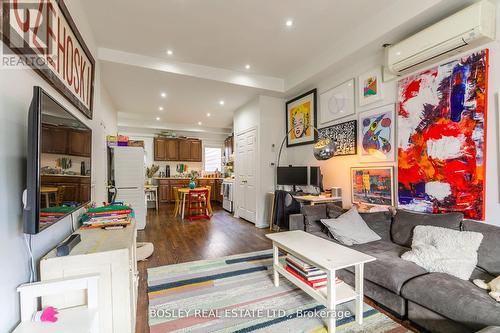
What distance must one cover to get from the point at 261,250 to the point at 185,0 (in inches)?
124

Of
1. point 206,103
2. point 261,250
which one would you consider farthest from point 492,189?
point 206,103

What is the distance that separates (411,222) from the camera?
231 centimetres

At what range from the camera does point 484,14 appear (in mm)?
1920

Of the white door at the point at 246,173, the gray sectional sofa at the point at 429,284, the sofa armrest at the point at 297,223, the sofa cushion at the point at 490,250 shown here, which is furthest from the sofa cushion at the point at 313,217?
the white door at the point at 246,173

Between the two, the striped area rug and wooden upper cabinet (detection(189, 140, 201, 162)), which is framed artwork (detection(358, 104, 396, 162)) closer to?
the striped area rug

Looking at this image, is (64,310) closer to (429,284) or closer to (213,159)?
(429,284)

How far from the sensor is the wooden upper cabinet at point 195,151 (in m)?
8.16

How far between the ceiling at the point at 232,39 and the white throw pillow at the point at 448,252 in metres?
2.08

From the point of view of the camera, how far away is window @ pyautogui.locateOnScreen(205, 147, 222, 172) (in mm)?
8719

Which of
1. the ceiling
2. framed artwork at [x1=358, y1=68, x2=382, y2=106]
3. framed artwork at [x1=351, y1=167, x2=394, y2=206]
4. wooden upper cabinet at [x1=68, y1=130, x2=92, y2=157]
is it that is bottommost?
framed artwork at [x1=351, y1=167, x2=394, y2=206]

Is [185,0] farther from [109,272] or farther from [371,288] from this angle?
[371,288]

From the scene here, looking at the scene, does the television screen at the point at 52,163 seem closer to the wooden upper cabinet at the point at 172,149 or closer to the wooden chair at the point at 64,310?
the wooden chair at the point at 64,310

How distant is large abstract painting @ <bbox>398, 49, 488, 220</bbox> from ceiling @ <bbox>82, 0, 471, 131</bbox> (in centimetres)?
63

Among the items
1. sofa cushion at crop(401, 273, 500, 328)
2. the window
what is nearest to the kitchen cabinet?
the window
